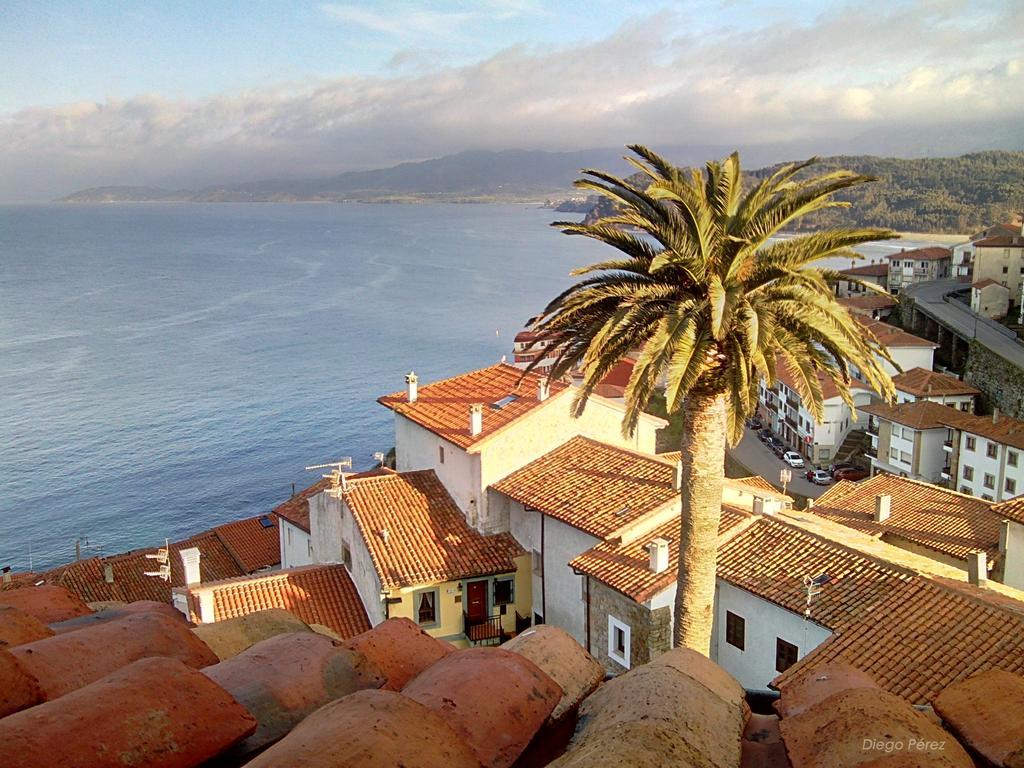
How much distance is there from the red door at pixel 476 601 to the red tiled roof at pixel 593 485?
279cm

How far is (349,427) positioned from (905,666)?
70.0 meters

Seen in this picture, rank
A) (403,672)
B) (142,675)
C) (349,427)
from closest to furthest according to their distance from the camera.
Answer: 1. (142,675)
2. (403,672)
3. (349,427)

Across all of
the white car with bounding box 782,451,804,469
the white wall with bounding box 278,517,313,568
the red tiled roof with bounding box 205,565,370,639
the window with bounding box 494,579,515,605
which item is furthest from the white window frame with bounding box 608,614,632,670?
the white car with bounding box 782,451,804,469

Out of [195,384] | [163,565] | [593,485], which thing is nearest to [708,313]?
[593,485]

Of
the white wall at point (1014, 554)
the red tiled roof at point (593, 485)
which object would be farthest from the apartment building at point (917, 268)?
the red tiled roof at point (593, 485)

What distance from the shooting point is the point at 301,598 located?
24656 mm

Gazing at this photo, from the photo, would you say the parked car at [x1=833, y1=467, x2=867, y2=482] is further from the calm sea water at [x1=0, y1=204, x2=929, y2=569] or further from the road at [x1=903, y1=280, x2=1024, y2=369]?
the calm sea water at [x1=0, y1=204, x2=929, y2=569]

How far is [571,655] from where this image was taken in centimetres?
530

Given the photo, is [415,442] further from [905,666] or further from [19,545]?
[19,545]

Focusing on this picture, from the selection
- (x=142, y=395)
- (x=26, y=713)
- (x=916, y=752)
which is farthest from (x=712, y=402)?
(x=142, y=395)

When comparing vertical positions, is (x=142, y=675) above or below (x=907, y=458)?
above

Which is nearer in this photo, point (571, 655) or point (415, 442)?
point (571, 655)

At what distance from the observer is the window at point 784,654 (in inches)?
746

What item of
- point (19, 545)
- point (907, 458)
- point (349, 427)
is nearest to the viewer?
point (19, 545)
